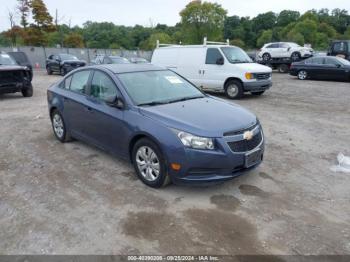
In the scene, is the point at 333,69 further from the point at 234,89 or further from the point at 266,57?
the point at 234,89

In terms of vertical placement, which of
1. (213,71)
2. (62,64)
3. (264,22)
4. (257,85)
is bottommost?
(257,85)

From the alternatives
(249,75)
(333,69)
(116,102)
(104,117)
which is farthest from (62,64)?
(116,102)

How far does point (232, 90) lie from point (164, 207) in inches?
346

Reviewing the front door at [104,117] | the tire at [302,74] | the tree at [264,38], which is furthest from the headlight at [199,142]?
the tree at [264,38]

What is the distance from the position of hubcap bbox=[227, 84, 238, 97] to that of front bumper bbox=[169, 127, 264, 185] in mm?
8166

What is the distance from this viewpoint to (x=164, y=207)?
13.5 feet

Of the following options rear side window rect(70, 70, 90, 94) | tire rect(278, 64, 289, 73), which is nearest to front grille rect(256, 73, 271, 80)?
rear side window rect(70, 70, 90, 94)

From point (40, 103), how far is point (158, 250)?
389 inches

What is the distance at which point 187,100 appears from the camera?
17.1ft

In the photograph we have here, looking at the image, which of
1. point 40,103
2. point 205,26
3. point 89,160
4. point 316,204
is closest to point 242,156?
point 316,204

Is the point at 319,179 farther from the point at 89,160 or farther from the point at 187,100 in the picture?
the point at 89,160

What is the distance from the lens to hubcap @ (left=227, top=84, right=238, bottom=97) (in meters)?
12.2

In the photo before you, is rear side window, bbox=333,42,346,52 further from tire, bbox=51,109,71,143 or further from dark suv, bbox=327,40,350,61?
tire, bbox=51,109,71,143

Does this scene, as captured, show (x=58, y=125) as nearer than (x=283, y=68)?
Yes
